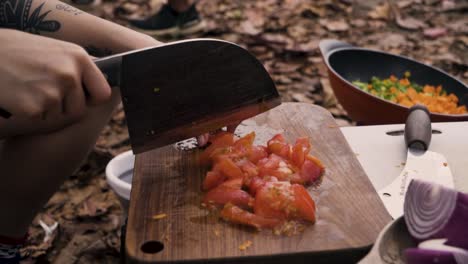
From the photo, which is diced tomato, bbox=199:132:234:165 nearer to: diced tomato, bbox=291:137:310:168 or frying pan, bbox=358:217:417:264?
diced tomato, bbox=291:137:310:168

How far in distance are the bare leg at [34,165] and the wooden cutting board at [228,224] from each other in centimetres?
36

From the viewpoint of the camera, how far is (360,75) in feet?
9.25

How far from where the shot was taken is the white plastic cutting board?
1.75 meters

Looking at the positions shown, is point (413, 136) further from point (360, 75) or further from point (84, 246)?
point (84, 246)

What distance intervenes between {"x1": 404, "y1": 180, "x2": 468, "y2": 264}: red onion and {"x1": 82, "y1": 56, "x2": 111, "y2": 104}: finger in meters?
0.76

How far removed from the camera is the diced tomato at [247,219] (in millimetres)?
1391

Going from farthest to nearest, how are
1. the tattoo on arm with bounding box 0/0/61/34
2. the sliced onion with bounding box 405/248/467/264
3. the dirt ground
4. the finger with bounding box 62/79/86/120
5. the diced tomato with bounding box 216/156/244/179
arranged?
the dirt ground → the tattoo on arm with bounding box 0/0/61/34 → the diced tomato with bounding box 216/156/244/179 → the finger with bounding box 62/79/86/120 → the sliced onion with bounding box 405/248/467/264

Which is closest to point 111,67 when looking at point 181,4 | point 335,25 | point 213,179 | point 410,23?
point 213,179

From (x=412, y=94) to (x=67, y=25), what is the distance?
154cm

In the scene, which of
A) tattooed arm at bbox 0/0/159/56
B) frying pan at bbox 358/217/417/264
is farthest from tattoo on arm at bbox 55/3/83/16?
frying pan at bbox 358/217/417/264

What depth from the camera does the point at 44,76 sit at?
1.27 meters

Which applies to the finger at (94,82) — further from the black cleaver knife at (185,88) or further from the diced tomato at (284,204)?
the diced tomato at (284,204)

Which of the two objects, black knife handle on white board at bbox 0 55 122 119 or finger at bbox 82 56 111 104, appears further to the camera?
black knife handle on white board at bbox 0 55 122 119

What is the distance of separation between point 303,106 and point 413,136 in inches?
16.8
